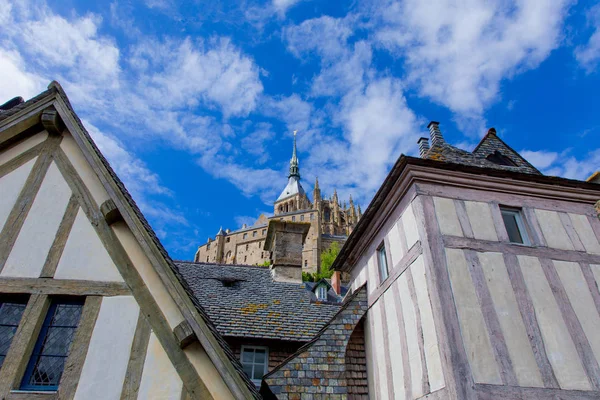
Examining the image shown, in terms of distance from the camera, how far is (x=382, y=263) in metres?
9.20

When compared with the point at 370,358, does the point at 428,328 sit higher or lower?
lower

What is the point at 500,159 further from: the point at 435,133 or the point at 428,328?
the point at 428,328

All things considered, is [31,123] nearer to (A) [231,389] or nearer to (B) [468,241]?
(A) [231,389]

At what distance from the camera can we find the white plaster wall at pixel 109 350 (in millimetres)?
4496

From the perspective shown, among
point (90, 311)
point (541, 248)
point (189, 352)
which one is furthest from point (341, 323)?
point (90, 311)

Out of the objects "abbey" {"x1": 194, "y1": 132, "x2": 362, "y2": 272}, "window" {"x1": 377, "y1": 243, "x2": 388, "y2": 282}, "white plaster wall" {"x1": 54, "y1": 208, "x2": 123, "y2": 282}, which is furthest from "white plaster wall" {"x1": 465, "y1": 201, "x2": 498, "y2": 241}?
"abbey" {"x1": 194, "y1": 132, "x2": 362, "y2": 272}

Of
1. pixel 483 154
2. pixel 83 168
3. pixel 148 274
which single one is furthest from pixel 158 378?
pixel 483 154

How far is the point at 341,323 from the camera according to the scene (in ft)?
29.9

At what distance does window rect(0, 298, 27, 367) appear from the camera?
15.9 ft

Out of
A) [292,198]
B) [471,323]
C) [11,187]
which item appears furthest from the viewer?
[292,198]

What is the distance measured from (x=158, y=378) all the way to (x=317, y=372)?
4419 mm

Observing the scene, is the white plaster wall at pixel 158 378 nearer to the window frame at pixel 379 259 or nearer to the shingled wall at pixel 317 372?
the shingled wall at pixel 317 372

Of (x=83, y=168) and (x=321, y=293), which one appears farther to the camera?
(x=321, y=293)

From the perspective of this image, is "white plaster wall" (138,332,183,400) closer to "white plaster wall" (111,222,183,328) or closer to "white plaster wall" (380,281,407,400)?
"white plaster wall" (111,222,183,328)
